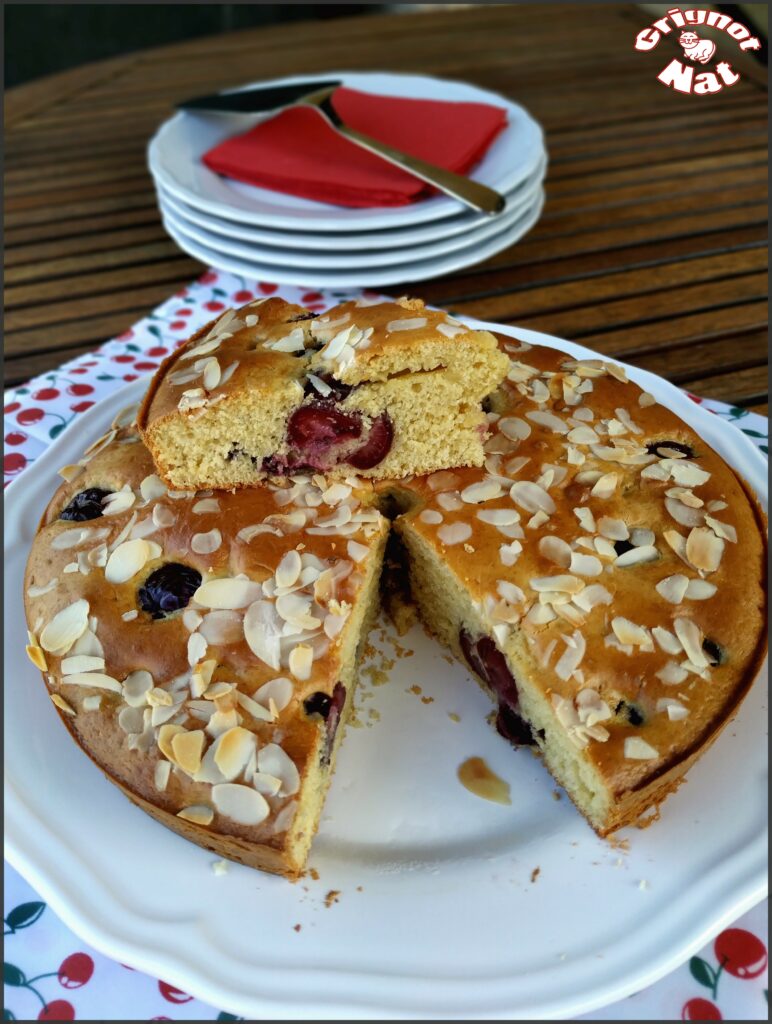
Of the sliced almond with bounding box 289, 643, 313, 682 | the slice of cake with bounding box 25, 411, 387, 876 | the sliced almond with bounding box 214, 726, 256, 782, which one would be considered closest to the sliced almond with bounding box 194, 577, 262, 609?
the slice of cake with bounding box 25, 411, 387, 876

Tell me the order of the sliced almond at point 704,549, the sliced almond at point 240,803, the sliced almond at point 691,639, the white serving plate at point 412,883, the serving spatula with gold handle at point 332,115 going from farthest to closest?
the serving spatula with gold handle at point 332,115, the sliced almond at point 704,549, the sliced almond at point 691,639, the sliced almond at point 240,803, the white serving plate at point 412,883

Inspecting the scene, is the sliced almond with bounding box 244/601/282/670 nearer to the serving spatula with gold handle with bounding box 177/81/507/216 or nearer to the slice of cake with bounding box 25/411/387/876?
the slice of cake with bounding box 25/411/387/876

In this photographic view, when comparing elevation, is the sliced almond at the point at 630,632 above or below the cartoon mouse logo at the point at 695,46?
below

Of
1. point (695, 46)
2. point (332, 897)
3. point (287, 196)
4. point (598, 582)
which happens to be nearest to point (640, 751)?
point (598, 582)

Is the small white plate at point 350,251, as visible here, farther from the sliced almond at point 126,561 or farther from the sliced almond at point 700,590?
the sliced almond at point 700,590

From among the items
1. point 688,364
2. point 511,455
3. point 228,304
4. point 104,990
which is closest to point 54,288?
point 228,304

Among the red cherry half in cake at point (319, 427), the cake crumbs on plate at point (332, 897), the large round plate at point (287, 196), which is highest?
the large round plate at point (287, 196)

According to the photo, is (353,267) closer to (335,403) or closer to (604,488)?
(335,403)

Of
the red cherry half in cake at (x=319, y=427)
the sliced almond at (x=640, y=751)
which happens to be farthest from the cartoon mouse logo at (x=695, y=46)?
the sliced almond at (x=640, y=751)
